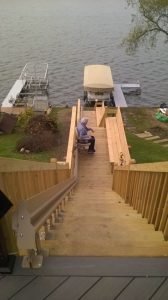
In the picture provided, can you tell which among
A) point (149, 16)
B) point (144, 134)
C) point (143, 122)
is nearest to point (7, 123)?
point (144, 134)

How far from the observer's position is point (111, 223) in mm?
4320

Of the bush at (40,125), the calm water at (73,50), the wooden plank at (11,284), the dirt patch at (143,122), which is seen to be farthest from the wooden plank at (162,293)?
the calm water at (73,50)

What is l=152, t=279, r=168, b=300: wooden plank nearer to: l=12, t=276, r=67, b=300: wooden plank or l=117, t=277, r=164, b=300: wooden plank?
l=117, t=277, r=164, b=300: wooden plank

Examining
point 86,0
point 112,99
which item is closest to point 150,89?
point 112,99

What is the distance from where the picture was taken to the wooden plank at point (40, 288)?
2.40 m

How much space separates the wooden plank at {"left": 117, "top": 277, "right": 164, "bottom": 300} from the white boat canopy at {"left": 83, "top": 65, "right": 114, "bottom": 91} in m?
24.9

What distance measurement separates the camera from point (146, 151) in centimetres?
1622

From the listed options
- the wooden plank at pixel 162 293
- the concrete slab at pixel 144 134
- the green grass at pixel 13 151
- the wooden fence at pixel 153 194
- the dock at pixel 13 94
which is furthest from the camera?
the dock at pixel 13 94

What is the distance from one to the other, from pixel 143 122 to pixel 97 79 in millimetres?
8164

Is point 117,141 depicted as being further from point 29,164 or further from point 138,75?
point 138,75

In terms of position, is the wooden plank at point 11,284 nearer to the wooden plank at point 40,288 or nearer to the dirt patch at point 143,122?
the wooden plank at point 40,288

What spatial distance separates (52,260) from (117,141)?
10.5 m

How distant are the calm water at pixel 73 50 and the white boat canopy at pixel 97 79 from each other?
231cm

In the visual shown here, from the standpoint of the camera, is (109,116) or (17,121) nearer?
(109,116)
